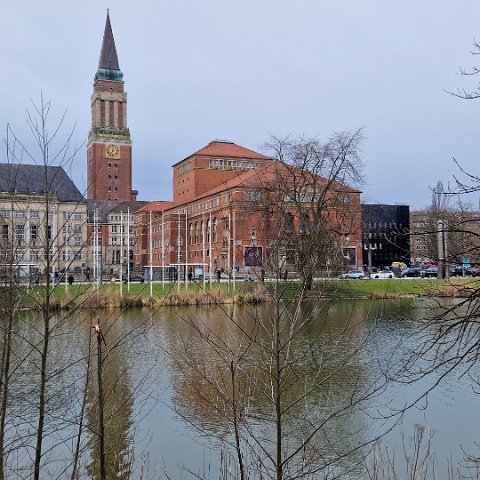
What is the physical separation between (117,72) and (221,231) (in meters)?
63.2

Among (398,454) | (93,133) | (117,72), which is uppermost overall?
(117,72)

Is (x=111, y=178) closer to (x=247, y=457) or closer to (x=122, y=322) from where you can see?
(x=122, y=322)

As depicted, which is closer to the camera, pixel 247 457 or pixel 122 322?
pixel 247 457

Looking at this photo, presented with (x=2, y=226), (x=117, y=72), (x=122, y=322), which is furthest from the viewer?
(x=117, y=72)

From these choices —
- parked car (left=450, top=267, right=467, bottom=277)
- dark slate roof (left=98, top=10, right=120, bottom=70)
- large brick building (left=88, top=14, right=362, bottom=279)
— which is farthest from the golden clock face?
parked car (left=450, top=267, right=467, bottom=277)

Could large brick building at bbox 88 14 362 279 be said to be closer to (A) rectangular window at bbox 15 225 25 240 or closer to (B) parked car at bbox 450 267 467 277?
(B) parked car at bbox 450 267 467 277

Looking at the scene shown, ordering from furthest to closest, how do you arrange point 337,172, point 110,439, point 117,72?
1. point 117,72
2. point 337,172
3. point 110,439

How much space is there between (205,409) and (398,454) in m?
4.04

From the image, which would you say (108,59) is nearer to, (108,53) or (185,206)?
(108,53)

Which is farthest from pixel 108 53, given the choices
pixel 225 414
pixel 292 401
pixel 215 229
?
pixel 225 414

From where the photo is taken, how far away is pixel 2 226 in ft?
22.0

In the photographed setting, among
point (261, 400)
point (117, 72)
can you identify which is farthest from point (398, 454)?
point (117, 72)

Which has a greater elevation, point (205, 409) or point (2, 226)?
point (2, 226)

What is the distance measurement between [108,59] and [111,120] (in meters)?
14.3
